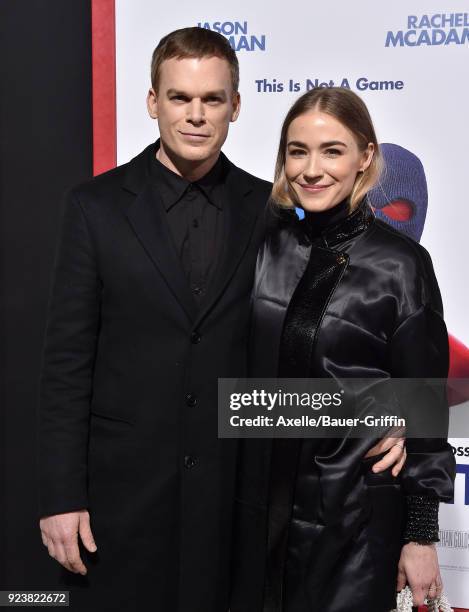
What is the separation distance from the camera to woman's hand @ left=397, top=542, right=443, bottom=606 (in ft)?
5.56

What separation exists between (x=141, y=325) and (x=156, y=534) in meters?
0.47

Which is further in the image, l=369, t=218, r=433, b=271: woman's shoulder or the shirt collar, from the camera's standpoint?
the shirt collar

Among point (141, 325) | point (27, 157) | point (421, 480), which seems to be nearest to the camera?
point (421, 480)

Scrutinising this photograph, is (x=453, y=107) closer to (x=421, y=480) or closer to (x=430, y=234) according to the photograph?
(x=430, y=234)

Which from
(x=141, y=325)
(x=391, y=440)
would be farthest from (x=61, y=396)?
(x=391, y=440)

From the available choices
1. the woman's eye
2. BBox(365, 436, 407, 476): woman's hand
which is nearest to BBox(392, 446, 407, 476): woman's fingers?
BBox(365, 436, 407, 476): woman's hand

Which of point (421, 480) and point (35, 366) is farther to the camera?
point (35, 366)

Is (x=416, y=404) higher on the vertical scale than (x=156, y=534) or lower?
higher

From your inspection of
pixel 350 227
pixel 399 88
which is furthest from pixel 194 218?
pixel 399 88

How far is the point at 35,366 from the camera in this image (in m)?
2.95

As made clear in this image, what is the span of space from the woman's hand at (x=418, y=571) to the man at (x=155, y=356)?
40cm

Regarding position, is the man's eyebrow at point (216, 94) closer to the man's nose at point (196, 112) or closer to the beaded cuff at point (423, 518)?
the man's nose at point (196, 112)

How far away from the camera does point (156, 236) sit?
1798 mm

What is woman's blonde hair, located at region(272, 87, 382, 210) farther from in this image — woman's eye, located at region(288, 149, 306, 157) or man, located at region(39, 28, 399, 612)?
man, located at region(39, 28, 399, 612)
